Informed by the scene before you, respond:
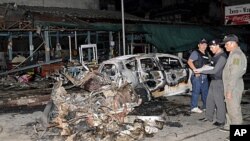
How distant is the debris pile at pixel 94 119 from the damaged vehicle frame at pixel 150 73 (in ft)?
4.68

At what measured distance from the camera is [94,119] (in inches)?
272

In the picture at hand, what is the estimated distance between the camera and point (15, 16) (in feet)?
45.4

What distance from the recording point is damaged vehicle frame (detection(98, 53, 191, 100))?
977cm

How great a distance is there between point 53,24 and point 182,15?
16066 mm

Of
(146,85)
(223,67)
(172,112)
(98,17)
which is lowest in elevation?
(172,112)

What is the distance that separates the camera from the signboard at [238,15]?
827 inches

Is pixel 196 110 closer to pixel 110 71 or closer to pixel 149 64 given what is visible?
pixel 149 64

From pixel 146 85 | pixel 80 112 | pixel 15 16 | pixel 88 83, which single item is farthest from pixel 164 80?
pixel 15 16

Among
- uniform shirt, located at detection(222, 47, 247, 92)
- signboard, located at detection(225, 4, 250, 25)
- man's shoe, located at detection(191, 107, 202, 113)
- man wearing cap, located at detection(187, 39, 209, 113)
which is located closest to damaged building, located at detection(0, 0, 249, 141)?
man's shoe, located at detection(191, 107, 202, 113)

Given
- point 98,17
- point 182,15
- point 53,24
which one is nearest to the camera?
point 53,24

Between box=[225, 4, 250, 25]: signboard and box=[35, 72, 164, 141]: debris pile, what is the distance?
15456mm

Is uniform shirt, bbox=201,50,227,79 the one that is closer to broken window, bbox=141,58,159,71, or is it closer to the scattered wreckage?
the scattered wreckage

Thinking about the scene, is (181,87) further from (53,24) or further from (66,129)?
(53,24)

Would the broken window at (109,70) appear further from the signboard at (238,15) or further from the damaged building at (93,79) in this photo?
the signboard at (238,15)
